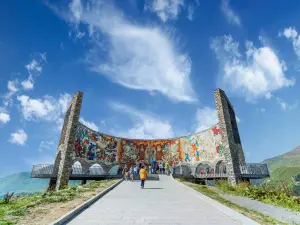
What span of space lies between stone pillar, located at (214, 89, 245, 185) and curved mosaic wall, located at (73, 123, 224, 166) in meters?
2.82

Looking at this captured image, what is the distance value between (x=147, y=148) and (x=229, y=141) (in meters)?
16.0

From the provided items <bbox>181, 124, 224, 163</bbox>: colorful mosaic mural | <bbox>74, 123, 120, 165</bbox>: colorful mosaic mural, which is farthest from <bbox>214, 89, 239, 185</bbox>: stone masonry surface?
<bbox>74, 123, 120, 165</bbox>: colorful mosaic mural

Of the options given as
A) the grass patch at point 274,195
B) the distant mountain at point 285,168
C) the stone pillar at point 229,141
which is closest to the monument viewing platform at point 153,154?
the stone pillar at point 229,141

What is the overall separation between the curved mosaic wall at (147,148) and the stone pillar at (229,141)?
9.25ft

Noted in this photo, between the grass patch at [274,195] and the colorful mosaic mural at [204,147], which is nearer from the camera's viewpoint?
the grass patch at [274,195]

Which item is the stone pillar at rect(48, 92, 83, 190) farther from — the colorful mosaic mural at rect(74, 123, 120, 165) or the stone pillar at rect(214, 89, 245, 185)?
the stone pillar at rect(214, 89, 245, 185)

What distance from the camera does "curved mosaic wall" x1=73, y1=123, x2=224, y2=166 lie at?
26609mm

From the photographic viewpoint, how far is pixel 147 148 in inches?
1320

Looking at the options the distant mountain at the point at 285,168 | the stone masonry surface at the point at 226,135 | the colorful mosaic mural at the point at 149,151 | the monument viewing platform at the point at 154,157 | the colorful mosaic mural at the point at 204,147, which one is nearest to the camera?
the monument viewing platform at the point at 154,157

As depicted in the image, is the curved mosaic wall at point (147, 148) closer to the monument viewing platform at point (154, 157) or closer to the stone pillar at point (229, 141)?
the monument viewing platform at point (154, 157)

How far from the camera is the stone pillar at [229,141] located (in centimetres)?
1938

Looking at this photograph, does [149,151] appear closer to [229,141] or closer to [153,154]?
[153,154]

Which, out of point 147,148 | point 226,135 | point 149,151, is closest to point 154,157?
point 149,151

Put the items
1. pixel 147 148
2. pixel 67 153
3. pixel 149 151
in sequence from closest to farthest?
pixel 67 153, pixel 149 151, pixel 147 148
